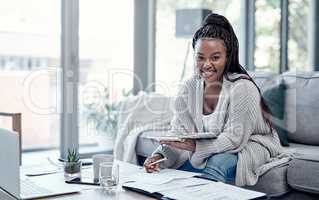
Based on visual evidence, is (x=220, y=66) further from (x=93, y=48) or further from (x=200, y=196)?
(x=93, y=48)

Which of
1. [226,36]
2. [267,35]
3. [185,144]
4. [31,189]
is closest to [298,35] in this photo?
[267,35]

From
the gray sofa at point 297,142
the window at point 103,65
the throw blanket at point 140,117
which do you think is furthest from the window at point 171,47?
the gray sofa at point 297,142

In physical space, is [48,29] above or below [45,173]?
above

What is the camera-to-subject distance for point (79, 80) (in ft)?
12.5

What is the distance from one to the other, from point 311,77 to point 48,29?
7.49 ft

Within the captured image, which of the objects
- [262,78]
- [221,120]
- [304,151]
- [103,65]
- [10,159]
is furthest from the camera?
[103,65]

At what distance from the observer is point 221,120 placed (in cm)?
205

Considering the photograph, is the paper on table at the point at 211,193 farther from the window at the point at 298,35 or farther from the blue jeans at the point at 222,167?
the window at the point at 298,35

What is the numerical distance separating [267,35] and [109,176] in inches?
133

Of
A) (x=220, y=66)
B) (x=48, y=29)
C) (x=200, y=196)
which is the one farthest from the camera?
(x=48, y=29)

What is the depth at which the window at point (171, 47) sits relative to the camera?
172 inches

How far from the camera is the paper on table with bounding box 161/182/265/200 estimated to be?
1.40m

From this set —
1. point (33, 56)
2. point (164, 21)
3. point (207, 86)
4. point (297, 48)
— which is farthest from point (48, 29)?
point (297, 48)

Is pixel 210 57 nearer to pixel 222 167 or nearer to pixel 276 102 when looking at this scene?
pixel 222 167
